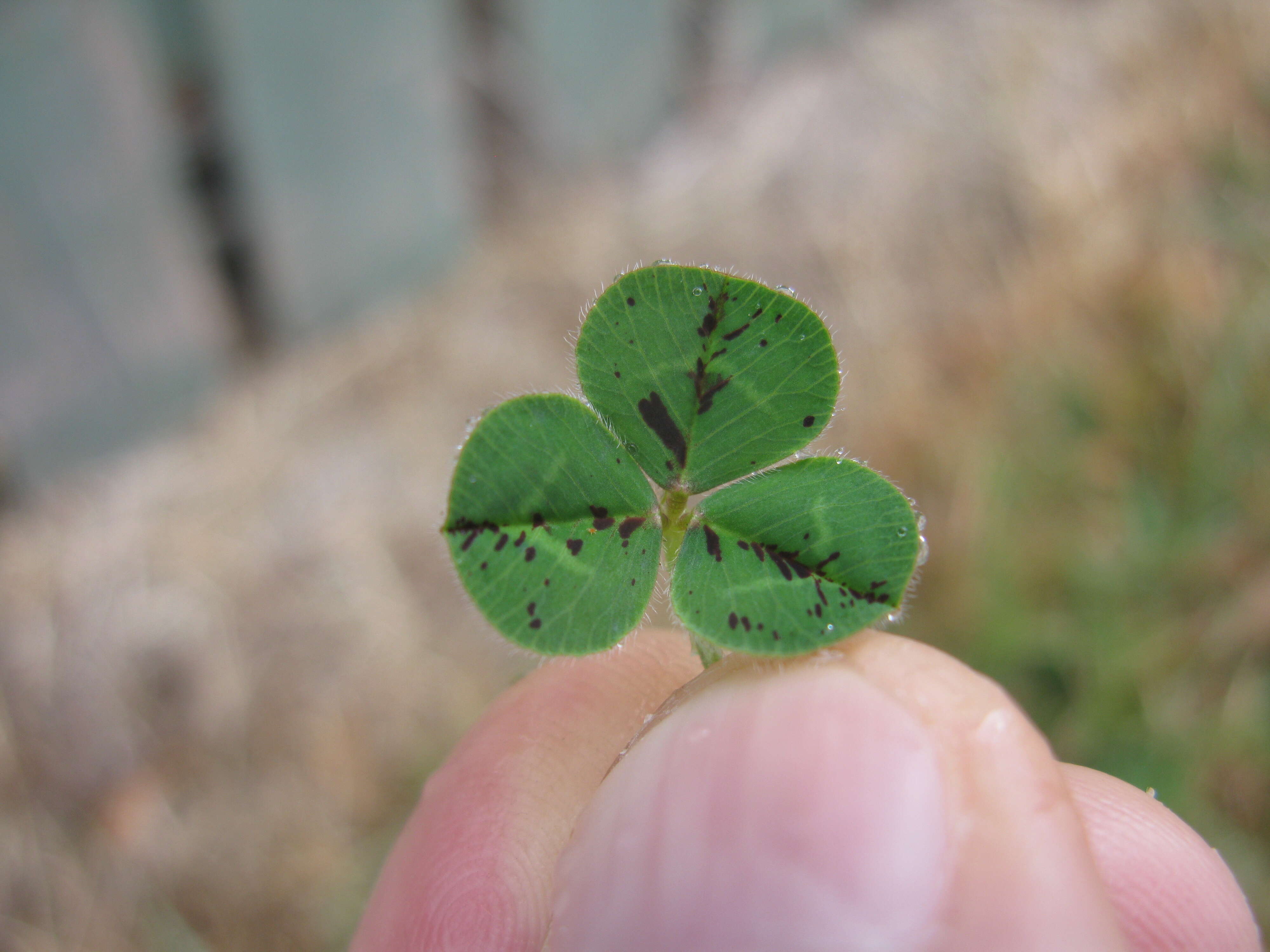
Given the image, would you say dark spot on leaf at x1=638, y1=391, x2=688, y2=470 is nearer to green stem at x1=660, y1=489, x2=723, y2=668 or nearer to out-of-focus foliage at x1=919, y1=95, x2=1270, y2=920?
green stem at x1=660, y1=489, x2=723, y2=668

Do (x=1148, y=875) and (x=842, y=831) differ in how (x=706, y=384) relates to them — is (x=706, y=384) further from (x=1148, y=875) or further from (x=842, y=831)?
(x=1148, y=875)

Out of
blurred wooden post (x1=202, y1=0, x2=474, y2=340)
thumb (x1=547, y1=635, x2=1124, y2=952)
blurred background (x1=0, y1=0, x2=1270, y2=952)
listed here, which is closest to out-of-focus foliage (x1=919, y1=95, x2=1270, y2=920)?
blurred background (x1=0, y1=0, x2=1270, y2=952)

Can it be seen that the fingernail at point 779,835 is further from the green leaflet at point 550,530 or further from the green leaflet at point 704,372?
the green leaflet at point 704,372

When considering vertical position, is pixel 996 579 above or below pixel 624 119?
below

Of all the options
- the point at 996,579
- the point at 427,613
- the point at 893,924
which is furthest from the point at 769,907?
the point at 427,613

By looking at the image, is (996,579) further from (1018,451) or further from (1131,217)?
(1131,217)
